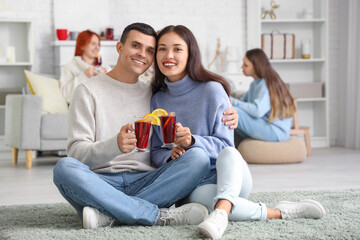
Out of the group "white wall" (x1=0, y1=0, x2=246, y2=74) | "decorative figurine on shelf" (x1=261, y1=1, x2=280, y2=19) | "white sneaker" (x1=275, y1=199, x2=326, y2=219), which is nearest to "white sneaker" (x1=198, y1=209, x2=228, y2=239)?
"white sneaker" (x1=275, y1=199, x2=326, y2=219)

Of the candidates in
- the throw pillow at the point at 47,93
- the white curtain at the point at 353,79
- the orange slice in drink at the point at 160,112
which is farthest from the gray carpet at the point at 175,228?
the white curtain at the point at 353,79

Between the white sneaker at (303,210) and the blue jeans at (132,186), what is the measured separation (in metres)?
0.38

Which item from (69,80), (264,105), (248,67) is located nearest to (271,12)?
Answer: (248,67)

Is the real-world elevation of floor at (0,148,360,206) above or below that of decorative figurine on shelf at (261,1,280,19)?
below

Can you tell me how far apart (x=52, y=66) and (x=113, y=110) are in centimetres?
420

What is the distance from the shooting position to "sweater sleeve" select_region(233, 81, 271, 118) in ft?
16.9

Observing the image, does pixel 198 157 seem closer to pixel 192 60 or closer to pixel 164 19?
pixel 192 60

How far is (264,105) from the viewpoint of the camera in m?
5.18

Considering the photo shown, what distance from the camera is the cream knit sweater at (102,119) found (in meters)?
2.42

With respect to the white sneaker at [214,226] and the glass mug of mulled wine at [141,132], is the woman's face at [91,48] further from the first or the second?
the white sneaker at [214,226]

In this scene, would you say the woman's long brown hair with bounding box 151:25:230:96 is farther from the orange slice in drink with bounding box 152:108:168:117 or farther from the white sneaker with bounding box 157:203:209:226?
the white sneaker with bounding box 157:203:209:226

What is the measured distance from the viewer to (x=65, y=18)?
21.1 feet

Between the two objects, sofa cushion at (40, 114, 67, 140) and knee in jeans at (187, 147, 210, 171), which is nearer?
knee in jeans at (187, 147, 210, 171)

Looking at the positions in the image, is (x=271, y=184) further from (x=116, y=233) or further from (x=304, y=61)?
(x=304, y=61)
